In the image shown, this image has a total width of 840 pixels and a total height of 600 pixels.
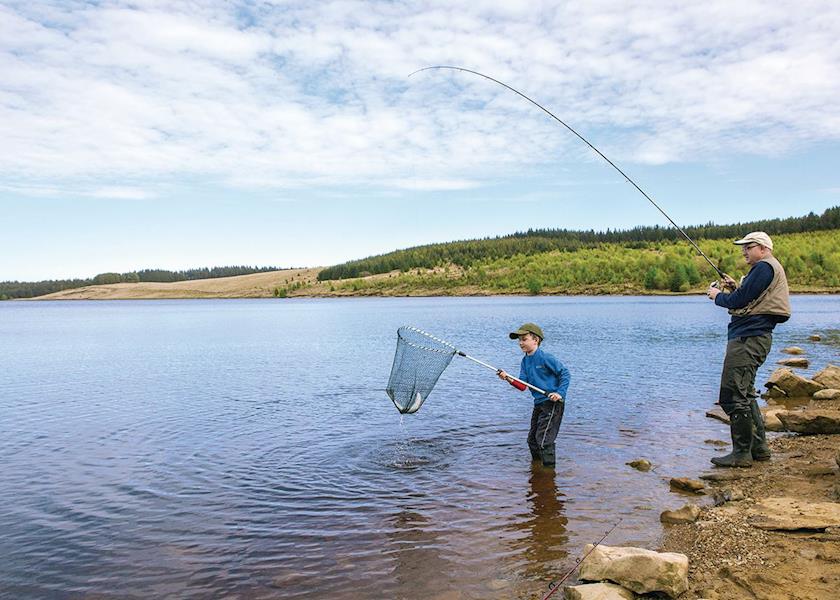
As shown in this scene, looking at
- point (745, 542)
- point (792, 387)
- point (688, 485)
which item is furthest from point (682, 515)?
point (792, 387)

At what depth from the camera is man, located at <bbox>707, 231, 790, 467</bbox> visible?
8750 millimetres

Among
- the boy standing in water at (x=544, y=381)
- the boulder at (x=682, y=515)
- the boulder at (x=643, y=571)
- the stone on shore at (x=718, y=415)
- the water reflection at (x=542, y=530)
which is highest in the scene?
the boy standing in water at (x=544, y=381)

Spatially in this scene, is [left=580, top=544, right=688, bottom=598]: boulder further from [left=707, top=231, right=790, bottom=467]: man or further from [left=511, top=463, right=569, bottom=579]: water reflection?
[left=707, top=231, right=790, bottom=467]: man

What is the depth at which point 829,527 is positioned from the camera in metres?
6.62

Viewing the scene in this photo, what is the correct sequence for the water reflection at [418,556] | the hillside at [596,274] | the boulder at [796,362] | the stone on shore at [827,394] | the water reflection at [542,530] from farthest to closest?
the hillside at [596,274]
the boulder at [796,362]
the stone on shore at [827,394]
the water reflection at [542,530]
the water reflection at [418,556]

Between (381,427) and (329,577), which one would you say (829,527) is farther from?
(381,427)

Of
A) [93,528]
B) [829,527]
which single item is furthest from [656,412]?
[93,528]

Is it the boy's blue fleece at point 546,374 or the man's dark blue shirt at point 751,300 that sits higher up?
the man's dark blue shirt at point 751,300

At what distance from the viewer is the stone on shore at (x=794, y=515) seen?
22.3 ft

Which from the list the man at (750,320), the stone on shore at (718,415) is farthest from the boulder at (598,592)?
the stone on shore at (718,415)

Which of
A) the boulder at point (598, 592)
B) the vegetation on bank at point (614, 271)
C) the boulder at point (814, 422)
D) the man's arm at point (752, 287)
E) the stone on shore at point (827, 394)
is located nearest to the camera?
the boulder at point (598, 592)

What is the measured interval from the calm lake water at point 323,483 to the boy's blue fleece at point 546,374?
1467 mm

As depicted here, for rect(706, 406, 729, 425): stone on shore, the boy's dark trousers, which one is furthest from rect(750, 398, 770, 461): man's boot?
rect(706, 406, 729, 425): stone on shore

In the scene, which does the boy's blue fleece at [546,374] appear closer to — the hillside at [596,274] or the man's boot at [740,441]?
the man's boot at [740,441]
